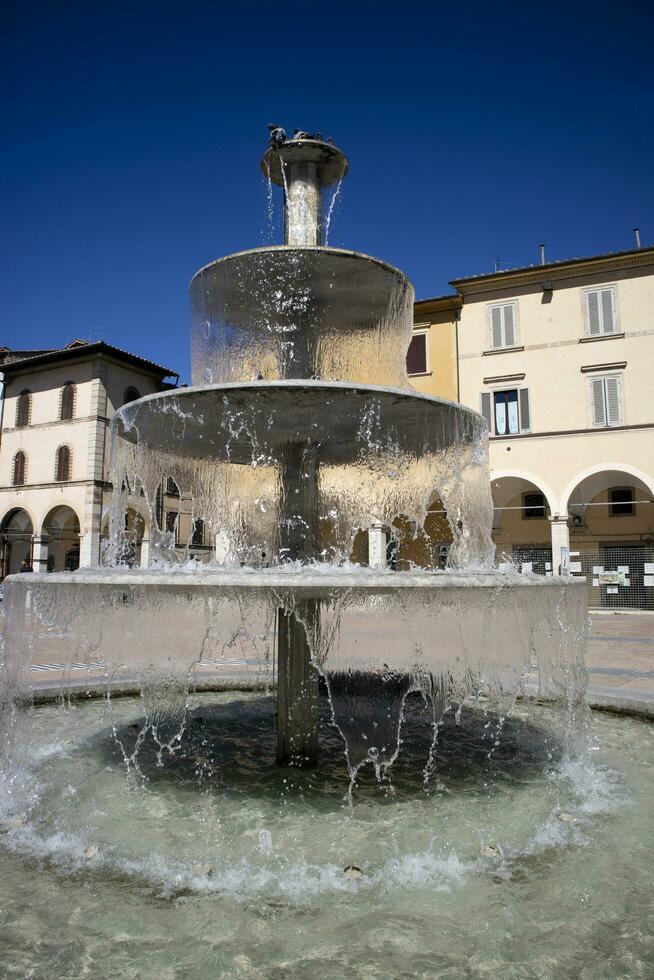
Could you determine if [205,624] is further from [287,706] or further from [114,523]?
[114,523]

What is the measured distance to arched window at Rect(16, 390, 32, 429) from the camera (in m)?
31.1

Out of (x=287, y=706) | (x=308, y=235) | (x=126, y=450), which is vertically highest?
(x=308, y=235)

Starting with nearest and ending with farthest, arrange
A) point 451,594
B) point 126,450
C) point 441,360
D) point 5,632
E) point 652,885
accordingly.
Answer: point 652,885 < point 451,594 < point 5,632 < point 126,450 < point 441,360

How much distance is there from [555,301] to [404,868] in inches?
928

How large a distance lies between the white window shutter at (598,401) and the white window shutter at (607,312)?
172 centimetres

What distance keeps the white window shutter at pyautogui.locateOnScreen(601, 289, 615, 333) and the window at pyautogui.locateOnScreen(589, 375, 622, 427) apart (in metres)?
1.66

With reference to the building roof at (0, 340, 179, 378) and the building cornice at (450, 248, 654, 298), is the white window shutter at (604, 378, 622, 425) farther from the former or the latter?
the building roof at (0, 340, 179, 378)

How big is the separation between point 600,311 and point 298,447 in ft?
69.4

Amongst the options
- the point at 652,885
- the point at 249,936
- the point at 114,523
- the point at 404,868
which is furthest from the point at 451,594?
the point at 114,523

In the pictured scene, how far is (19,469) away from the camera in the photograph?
101 feet

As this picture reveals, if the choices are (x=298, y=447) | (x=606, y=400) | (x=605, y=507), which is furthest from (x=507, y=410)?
(x=298, y=447)

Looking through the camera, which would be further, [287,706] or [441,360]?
[441,360]

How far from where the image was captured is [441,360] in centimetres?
2542

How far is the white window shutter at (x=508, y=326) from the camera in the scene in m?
24.3
